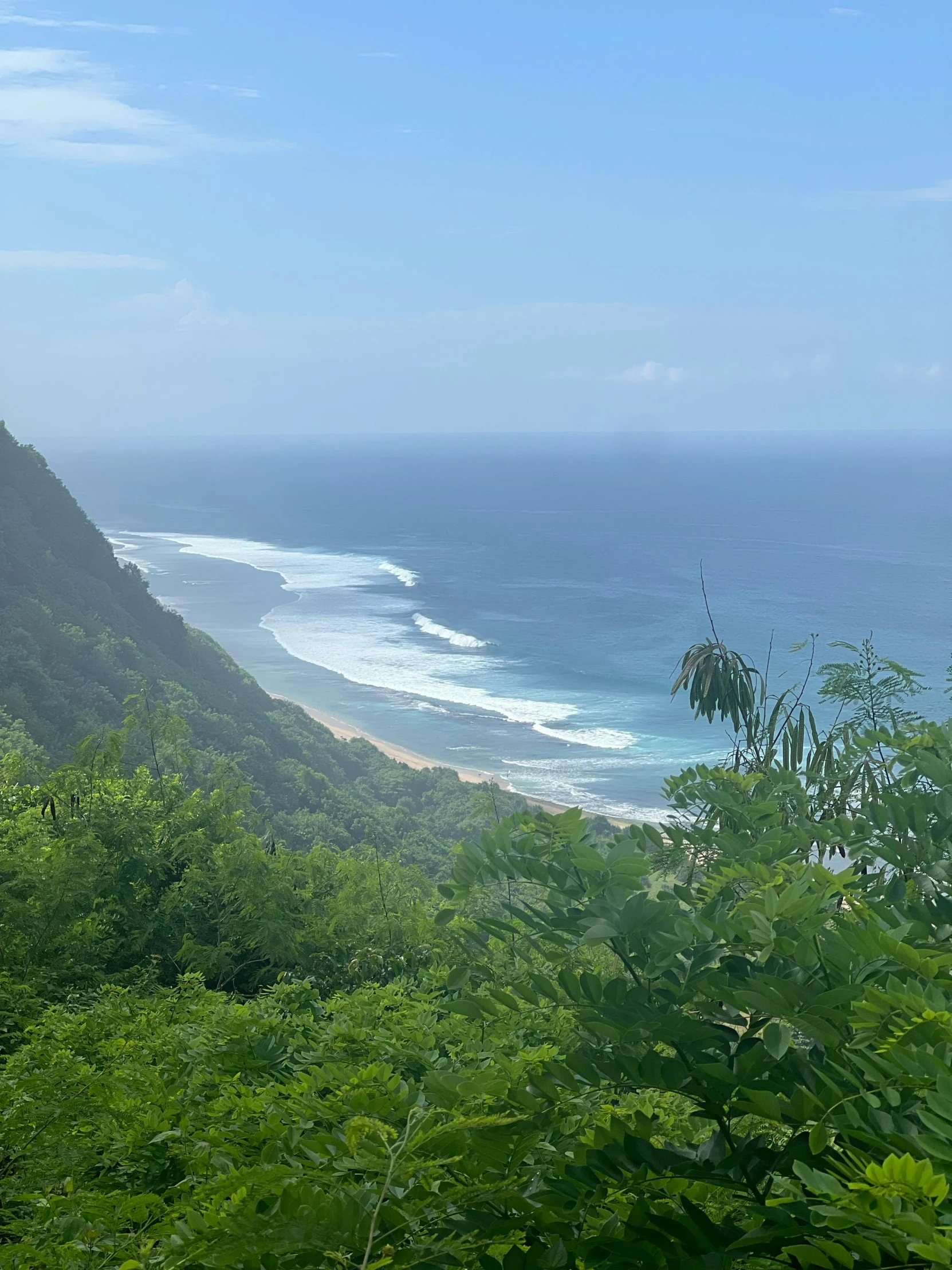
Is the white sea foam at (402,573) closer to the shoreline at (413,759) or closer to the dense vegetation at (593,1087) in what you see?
the shoreline at (413,759)

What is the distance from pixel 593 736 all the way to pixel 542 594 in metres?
25.3

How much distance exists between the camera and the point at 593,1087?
1.45m

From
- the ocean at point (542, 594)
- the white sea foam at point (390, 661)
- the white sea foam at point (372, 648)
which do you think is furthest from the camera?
the white sea foam at point (372, 648)

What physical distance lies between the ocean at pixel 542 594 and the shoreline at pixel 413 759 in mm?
523

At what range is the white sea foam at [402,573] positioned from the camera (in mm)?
63094

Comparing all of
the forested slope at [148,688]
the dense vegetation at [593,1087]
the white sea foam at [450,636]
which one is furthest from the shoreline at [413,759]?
the dense vegetation at [593,1087]

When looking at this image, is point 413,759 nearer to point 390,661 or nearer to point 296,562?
point 390,661

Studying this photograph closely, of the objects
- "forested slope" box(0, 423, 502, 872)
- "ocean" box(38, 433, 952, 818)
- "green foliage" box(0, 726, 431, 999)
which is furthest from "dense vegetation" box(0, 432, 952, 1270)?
"forested slope" box(0, 423, 502, 872)

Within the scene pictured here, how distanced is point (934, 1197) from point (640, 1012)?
1.92ft

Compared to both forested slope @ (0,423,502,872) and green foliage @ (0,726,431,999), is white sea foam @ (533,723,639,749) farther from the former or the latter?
green foliage @ (0,726,431,999)

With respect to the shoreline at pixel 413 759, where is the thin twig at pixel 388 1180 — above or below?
above

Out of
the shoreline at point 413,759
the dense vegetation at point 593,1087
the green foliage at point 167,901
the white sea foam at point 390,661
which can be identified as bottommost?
the shoreline at point 413,759

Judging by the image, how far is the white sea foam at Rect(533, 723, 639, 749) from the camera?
34469 mm

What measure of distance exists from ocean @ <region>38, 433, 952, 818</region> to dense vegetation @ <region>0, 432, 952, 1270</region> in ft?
11.9
